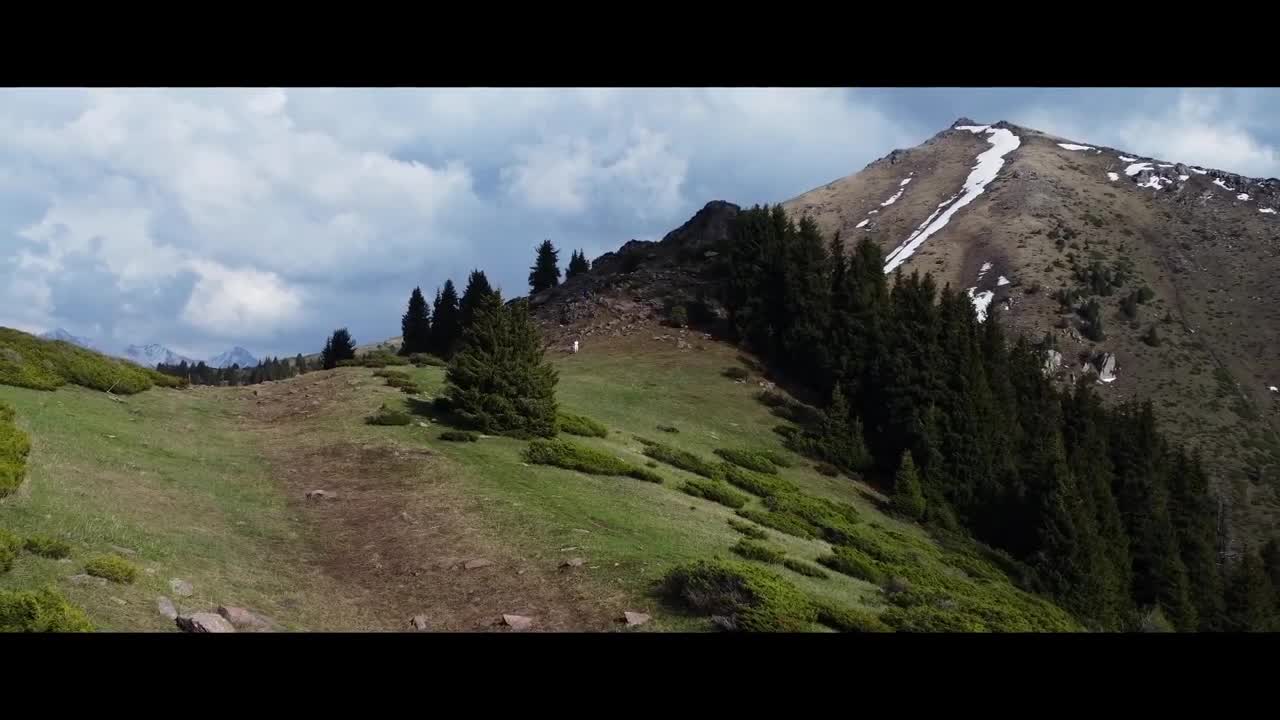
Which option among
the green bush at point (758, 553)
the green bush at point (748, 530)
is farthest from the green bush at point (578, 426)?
the green bush at point (758, 553)

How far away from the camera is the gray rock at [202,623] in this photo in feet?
45.0

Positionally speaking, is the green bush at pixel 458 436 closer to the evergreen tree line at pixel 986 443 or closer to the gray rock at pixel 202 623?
the gray rock at pixel 202 623

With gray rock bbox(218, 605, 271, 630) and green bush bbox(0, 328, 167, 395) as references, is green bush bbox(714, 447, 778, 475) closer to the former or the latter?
green bush bbox(0, 328, 167, 395)

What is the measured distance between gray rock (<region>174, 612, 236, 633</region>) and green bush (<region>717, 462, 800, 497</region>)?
81.0 feet

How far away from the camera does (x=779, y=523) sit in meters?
30.4

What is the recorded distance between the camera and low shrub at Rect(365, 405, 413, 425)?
30.8 m

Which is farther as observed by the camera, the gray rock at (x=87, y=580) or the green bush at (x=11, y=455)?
the green bush at (x=11, y=455)

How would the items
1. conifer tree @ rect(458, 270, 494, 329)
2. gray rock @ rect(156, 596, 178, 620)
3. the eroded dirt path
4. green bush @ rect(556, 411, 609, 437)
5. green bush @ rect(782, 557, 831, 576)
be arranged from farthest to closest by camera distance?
1. conifer tree @ rect(458, 270, 494, 329)
2. green bush @ rect(556, 411, 609, 437)
3. green bush @ rect(782, 557, 831, 576)
4. the eroded dirt path
5. gray rock @ rect(156, 596, 178, 620)

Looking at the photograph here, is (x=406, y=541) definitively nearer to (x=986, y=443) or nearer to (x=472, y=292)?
(x=986, y=443)

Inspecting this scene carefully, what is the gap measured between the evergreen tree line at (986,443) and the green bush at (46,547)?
124ft

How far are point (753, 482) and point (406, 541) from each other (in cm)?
1882

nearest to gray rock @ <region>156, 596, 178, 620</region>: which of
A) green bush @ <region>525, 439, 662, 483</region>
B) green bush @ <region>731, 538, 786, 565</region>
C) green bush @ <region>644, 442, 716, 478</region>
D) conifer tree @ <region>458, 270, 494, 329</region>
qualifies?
green bush @ <region>731, 538, 786, 565</region>

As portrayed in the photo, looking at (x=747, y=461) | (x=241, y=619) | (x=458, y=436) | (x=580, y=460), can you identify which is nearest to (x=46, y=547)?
(x=241, y=619)
